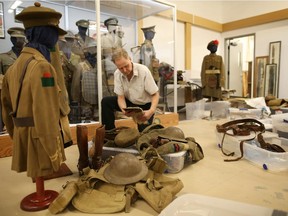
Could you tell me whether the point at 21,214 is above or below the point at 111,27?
below

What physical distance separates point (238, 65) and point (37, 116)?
835cm

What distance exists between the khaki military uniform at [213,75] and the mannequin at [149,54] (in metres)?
1.18

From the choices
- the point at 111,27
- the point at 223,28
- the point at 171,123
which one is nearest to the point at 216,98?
the point at 171,123

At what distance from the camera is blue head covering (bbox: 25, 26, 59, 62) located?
1.32m

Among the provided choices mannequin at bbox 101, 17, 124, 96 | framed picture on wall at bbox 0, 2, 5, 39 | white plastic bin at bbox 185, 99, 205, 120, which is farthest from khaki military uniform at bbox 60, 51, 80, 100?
white plastic bin at bbox 185, 99, 205, 120

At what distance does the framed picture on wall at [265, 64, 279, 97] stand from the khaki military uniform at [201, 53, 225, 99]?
2903mm

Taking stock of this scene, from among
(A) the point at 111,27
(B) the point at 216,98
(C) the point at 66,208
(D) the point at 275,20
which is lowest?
(C) the point at 66,208

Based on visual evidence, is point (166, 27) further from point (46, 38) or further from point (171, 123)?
point (46, 38)

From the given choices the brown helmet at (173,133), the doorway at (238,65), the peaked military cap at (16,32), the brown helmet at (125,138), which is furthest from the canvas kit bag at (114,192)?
the doorway at (238,65)

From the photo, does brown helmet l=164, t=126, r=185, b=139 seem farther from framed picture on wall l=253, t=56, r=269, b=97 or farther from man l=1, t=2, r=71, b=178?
framed picture on wall l=253, t=56, r=269, b=97

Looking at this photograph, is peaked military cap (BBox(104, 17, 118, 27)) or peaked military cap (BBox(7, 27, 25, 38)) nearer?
peaked military cap (BBox(7, 27, 25, 38))

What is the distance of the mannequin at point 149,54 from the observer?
408 cm

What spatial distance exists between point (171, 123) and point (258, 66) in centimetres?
470

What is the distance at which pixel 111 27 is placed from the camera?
3.67 metres
